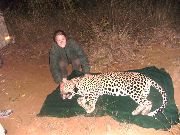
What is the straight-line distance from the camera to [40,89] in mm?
6570

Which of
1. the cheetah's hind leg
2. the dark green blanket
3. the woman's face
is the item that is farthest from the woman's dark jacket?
the cheetah's hind leg

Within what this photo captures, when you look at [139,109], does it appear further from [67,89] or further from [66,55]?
[66,55]

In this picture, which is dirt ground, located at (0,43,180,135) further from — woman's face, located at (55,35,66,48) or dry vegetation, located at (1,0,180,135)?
woman's face, located at (55,35,66,48)

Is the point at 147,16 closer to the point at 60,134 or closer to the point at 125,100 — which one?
the point at 125,100

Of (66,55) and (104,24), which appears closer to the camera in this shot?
(66,55)

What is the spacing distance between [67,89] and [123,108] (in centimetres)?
102

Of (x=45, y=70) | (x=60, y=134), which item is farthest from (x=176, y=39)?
(x=60, y=134)

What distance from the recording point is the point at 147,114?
5180 millimetres

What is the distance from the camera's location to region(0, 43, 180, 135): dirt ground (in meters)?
5.18

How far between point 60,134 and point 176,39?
3.85 meters

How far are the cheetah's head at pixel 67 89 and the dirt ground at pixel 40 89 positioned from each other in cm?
52

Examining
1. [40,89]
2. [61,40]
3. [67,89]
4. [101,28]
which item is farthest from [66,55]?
[101,28]

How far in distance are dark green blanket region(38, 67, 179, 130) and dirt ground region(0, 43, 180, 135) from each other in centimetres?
9

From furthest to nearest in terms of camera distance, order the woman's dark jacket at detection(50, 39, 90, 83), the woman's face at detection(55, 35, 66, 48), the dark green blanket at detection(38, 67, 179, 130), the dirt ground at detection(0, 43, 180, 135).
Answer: the woman's dark jacket at detection(50, 39, 90, 83), the woman's face at detection(55, 35, 66, 48), the dirt ground at detection(0, 43, 180, 135), the dark green blanket at detection(38, 67, 179, 130)
